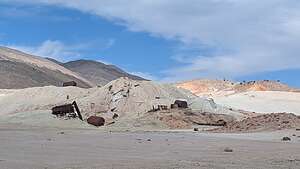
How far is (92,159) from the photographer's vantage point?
11047 millimetres

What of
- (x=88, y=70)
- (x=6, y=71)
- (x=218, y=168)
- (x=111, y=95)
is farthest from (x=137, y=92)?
(x=88, y=70)

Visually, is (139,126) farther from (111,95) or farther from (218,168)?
(218,168)

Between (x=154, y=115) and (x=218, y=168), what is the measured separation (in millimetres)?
26982

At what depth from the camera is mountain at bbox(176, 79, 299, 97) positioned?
302ft

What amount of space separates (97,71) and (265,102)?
227ft

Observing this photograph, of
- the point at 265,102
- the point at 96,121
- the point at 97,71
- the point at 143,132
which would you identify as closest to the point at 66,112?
the point at 96,121

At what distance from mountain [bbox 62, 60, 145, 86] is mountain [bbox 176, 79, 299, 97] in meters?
23.1

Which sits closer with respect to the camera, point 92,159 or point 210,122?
point 92,159

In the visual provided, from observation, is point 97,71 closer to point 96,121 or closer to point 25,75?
point 25,75

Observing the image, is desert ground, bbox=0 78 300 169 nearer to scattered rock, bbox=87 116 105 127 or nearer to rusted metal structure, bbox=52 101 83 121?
rusted metal structure, bbox=52 101 83 121

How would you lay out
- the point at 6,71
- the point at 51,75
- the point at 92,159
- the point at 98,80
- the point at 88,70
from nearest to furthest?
1. the point at 92,159
2. the point at 6,71
3. the point at 51,75
4. the point at 98,80
5. the point at 88,70

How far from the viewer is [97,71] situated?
13225 cm

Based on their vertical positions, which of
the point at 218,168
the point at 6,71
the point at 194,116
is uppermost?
the point at 6,71

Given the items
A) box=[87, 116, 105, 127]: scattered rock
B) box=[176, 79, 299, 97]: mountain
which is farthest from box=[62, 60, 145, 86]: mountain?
box=[87, 116, 105, 127]: scattered rock
